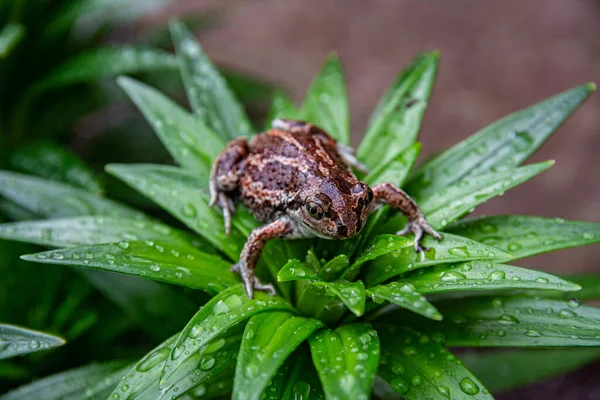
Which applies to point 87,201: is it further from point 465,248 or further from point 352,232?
point 465,248

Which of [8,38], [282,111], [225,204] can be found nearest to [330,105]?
[282,111]

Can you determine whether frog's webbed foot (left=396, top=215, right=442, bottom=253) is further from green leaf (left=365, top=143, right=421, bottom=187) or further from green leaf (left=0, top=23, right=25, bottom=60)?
green leaf (left=0, top=23, right=25, bottom=60)

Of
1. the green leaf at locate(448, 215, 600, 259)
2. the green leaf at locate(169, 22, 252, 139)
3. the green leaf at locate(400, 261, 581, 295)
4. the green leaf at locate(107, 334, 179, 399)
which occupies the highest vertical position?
the green leaf at locate(169, 22, 252, 139)

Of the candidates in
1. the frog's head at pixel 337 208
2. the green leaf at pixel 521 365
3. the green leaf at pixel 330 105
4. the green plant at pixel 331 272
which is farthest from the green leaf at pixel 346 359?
the green leaf at pixel 521 365

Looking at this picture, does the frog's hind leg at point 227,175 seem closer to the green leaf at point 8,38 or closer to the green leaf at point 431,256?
the green leaf at point 431,256

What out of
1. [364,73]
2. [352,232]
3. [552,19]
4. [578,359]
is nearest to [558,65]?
[552,19]

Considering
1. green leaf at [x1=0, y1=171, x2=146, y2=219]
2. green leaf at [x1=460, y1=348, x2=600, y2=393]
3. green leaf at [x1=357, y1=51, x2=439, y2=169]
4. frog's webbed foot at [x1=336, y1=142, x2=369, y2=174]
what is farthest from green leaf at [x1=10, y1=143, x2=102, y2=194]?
green leaf at [x1=460, y1=348, x2=600, y2=393]

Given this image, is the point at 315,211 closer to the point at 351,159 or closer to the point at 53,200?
the point at 351,159
